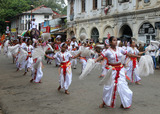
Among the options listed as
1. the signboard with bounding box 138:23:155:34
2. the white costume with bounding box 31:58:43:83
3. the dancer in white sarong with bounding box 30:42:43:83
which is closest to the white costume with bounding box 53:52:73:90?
the dancer in white sarong with bounding box 30:42:43:83

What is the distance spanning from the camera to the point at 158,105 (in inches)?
238

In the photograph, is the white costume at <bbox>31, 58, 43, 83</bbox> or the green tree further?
the green tree

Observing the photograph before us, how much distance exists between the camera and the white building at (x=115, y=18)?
18250 mm

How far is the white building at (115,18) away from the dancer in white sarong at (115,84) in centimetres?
1256

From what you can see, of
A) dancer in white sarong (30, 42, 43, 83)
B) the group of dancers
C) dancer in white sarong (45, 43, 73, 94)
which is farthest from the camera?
dancer in white sarong (30, 42, 43, 83)

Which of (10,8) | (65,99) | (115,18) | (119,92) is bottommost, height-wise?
(65,99)

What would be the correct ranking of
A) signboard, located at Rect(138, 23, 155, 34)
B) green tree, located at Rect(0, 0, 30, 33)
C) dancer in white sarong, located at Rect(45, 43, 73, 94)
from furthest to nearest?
green tree, located at Rect(0, 0, 30, 33) < signboard, located at Rect(138, 23, 155, 34) < dancer in white sarong, located at Rect(45, 43, 73, 94)

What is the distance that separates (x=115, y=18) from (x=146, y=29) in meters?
4.54

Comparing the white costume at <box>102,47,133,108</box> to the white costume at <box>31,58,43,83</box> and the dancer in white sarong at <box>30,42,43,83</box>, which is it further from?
the white costume at <box>31,58,43,83</box>

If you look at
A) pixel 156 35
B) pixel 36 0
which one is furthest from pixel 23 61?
pixel 36 0

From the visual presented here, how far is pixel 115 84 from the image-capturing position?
18.5 ft

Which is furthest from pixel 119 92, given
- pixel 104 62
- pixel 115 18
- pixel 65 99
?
pixel 115 18

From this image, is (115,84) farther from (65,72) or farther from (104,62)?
(104,62)

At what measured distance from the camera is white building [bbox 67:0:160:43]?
1825 cm
